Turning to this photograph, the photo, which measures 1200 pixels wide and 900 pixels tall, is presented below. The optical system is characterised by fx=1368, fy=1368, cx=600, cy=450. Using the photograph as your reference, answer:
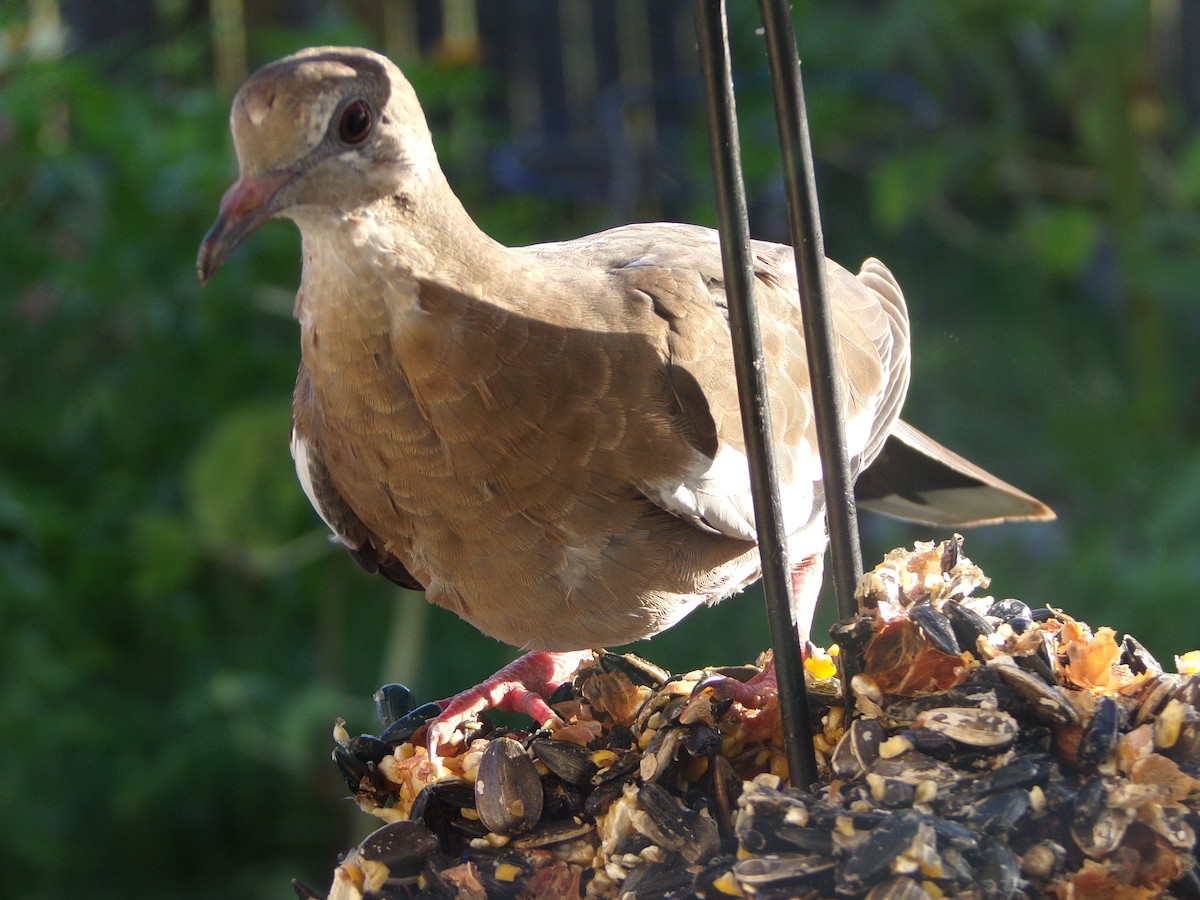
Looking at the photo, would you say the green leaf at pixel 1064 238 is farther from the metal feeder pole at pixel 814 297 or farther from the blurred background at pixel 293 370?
the metal feeder pole at pixel 814 297

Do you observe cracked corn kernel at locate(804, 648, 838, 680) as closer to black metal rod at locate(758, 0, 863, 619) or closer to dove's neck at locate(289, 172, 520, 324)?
black metal rod at locate(758, 0, 863, 619)

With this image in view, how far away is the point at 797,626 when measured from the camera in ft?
3.54

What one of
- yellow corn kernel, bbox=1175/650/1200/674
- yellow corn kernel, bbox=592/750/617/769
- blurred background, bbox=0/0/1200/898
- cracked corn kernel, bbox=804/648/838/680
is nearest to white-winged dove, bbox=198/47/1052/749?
yellow corn kernel, bbox=592/750/617/769

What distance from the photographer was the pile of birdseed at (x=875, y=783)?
918 mm

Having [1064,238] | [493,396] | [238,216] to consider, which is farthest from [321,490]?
[1064,238]

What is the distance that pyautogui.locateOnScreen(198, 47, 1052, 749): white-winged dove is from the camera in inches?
49.9

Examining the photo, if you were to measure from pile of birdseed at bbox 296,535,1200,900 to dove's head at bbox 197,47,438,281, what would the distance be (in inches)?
19.7

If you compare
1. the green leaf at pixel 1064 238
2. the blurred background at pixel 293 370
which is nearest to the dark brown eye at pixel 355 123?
the blurred background at pixel 293 370

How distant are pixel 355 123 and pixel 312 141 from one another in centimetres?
5

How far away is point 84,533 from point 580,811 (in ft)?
7.67

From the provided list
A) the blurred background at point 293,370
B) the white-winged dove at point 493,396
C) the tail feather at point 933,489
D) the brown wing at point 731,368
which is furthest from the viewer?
the blurred background at point 293,370

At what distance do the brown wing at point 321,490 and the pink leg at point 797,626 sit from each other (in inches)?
17.4

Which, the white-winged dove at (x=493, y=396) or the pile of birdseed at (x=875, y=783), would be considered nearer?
the pile of birdseed at (x=875, y=783)

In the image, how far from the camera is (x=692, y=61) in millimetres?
4707
